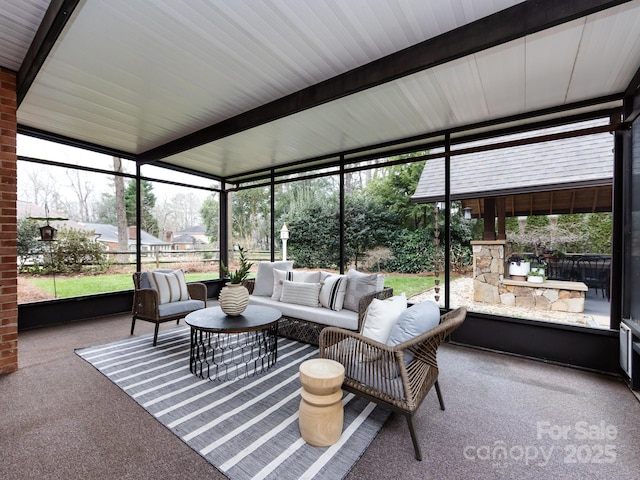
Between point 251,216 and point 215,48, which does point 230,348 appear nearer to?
point 215,48

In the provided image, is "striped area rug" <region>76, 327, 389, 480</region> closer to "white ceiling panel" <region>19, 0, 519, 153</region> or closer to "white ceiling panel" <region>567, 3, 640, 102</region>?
"white ceiling panel" <region>19, 0, 519, 153</region>

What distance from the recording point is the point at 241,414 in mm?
2209

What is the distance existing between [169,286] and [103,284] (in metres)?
1.99

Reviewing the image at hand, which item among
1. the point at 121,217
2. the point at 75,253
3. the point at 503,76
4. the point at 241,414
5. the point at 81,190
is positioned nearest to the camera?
the point at 241,414

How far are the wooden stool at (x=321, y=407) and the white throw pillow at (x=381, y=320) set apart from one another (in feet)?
1.34

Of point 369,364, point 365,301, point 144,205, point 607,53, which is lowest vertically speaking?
point 369,364

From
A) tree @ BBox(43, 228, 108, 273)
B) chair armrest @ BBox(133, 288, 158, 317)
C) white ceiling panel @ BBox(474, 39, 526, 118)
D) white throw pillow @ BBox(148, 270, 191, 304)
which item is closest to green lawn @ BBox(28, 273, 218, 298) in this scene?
tree @ BBox(43, 228, 108, 273)

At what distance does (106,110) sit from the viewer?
11.7 feet

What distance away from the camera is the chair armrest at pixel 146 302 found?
368 cm

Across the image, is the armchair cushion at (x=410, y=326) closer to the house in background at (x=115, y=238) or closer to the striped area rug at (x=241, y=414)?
the striped area rug at (x=241, y=414)

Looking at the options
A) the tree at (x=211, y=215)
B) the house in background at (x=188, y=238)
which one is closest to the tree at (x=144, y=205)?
the house in background at (x=188, y=238)

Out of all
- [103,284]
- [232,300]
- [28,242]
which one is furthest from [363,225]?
[28,242]

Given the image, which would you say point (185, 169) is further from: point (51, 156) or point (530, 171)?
point (530, 171)

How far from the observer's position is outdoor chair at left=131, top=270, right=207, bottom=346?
3701 millimetres
